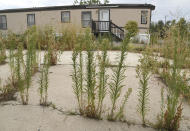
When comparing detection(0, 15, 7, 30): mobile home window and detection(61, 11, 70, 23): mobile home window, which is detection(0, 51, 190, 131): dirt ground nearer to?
detection(61, 11, 70, 23): mobile home window

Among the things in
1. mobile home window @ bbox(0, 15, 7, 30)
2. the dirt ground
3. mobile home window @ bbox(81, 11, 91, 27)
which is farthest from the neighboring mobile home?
the dirt ground

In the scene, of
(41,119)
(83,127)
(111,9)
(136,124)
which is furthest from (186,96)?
(111,9)

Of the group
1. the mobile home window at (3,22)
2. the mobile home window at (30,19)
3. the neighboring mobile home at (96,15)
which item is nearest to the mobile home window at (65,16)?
the neighboring mobile home at (96,15)

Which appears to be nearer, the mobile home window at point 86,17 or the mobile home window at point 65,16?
the mobile home window at point 86,17

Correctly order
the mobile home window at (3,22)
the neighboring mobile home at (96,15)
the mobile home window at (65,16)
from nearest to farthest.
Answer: the neighboring mobile home at (96,15)
the mobile home window at (65,16)
the mobile home window at (3,22)

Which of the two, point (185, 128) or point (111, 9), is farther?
point (111, 9)

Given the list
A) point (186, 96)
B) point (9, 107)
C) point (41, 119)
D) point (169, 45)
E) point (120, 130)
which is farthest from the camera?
point (169, 45)

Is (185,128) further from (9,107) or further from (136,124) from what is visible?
(9,107)

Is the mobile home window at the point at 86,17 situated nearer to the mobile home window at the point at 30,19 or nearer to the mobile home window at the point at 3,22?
the mobile home window at the point at 30,19

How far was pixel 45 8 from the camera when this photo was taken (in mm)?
15430

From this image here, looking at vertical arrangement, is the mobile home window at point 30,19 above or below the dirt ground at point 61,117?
above

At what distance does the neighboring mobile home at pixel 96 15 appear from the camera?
1316 centimetres

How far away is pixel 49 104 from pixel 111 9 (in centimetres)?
1372

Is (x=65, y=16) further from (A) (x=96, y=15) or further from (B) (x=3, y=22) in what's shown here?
(B) (x=3, y=22)
